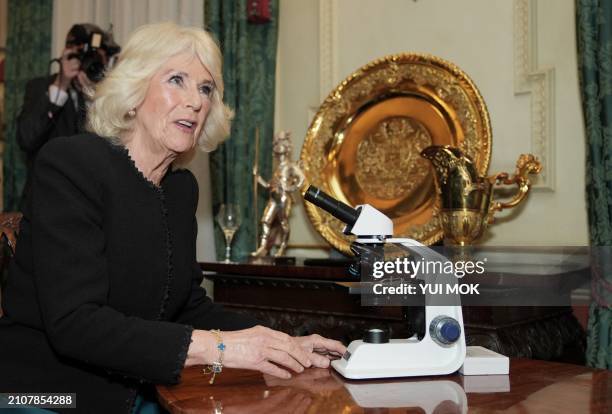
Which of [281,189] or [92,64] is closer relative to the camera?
[281,189]

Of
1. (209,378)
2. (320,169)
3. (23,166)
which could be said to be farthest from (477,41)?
(23,166)

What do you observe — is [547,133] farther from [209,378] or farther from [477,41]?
[209,378]

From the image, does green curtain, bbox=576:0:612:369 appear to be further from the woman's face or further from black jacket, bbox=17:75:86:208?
black jacket, bbox=17:75:86:208

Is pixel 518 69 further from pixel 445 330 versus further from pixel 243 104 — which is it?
pixel 445 330

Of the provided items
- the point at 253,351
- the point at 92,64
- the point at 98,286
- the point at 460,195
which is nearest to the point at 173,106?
the point at 98,286

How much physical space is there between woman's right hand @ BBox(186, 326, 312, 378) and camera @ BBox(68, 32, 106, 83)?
2172 millimetres

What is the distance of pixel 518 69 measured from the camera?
248 cm

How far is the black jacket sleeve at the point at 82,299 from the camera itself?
3.91ft

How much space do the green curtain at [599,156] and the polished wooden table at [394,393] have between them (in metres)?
0.82

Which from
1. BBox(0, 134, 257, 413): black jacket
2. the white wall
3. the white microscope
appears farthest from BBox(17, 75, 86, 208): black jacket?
the white microscope

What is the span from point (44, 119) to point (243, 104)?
3.26 feet

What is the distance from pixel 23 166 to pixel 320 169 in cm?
217

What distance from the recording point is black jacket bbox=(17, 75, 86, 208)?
3117 mm

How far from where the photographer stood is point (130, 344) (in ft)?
3.91
